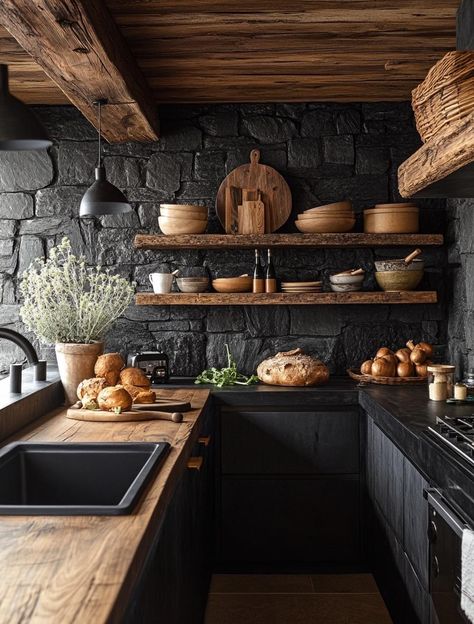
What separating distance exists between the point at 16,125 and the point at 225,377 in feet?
6.89

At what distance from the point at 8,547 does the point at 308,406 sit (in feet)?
8.08

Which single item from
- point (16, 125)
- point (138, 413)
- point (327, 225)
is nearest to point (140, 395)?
point (138, 413)

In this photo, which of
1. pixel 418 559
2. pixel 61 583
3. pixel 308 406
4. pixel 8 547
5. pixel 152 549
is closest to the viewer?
pixel 61 583

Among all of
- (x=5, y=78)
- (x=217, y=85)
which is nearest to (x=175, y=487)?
(x=5, y=78)

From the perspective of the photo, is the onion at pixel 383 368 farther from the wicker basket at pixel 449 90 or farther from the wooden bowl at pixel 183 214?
the wicker basket at pixel 449 90

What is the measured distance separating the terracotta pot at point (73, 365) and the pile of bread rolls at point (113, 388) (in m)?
0.07

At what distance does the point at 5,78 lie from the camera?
7.70 feet

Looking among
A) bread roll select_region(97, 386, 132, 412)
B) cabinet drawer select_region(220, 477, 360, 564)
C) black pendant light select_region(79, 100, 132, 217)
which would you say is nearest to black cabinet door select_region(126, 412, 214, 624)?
cabinet drawer select_region(220, 477, 360, 564)

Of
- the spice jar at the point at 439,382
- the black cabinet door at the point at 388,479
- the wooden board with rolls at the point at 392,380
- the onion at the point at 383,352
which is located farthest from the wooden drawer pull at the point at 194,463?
the onion at the point at 383,352

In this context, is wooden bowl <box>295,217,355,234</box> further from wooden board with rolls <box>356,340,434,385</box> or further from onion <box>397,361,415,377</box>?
onion <box>397,361,415,377</box>

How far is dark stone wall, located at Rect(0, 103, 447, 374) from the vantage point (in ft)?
14.6

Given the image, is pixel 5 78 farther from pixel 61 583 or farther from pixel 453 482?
pixel 453 482

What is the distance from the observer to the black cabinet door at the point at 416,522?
2508 mm

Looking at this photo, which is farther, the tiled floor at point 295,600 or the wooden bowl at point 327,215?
the wooden bowl at point 327,215
